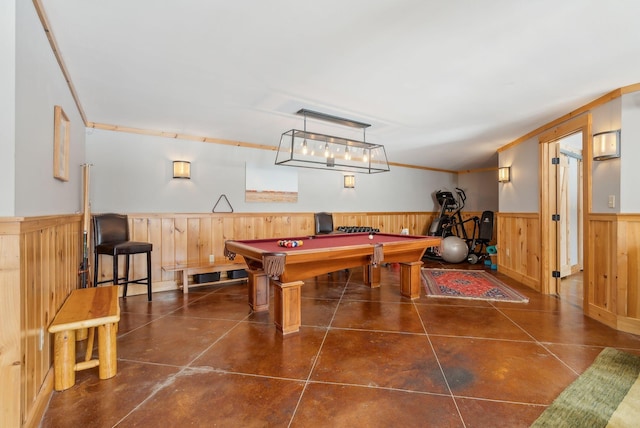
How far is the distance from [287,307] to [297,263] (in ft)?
1.44

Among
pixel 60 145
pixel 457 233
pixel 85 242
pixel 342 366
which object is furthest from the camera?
pixel 457 233

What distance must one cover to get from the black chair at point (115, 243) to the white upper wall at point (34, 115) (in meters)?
1.18

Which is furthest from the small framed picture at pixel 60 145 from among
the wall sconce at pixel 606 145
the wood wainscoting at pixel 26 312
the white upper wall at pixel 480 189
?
the white upper wall at pixel 480 189

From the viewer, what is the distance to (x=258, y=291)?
3.50 metres

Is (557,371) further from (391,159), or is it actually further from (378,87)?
(391,159)

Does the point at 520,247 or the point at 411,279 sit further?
the point at 520,247

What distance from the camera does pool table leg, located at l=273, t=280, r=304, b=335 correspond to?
2812 millimetres

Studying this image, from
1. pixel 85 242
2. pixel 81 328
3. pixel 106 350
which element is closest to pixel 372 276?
pixel 106 350

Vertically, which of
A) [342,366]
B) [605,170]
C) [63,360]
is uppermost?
[605,170]

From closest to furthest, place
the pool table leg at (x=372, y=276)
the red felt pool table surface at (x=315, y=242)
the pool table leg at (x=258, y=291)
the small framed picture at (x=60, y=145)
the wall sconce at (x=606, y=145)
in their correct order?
the small framed picture at (x=60, y=145) → the wall sconce at (x=606, y=145) → the red felt pool table surface at (x=315, y=242) → the pool table leg at (x=258, y=291) → the pool table leg at (x=372, y=276)

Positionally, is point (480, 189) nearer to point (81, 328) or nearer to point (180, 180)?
point (180, 180)

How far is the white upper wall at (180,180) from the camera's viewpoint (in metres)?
4.12

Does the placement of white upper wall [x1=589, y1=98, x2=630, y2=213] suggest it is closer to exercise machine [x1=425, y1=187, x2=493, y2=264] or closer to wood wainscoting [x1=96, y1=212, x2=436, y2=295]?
exercise machine [x1=425, y1=187, x2=493, y2=264]

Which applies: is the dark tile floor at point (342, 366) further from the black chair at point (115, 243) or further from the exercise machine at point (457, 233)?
the exercise machine at point (457, 233)
